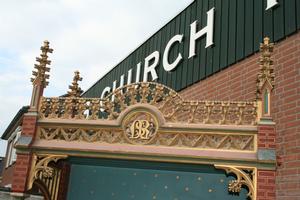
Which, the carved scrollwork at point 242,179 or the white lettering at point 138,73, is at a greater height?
the white lettering at point 138,73

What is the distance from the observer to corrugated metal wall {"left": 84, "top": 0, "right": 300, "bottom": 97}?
836 cm

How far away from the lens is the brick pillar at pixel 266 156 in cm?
621

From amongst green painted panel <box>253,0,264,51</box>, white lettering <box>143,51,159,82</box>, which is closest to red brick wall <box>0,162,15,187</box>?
white lettering <box>143,51,159,82</box>

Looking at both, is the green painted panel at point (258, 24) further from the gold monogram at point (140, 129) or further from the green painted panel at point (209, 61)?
the gold monogram at point (140, 129)

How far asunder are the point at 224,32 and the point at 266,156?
182 inches

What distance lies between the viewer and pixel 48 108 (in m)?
7.70

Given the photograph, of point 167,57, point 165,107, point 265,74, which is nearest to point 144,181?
point 165,107

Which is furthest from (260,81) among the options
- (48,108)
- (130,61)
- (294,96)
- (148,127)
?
(130,61)

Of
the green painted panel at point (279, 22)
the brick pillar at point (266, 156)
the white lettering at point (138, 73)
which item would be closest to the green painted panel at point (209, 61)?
the green painted panel at point (279, 22)

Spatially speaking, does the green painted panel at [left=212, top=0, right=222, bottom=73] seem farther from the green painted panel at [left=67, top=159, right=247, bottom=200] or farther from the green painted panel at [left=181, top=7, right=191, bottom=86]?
the green painted panel at [left=67, top=159, right=247, bottom=200]

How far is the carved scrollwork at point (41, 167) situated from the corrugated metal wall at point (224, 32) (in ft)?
15.8

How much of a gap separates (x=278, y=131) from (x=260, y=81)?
1.62m

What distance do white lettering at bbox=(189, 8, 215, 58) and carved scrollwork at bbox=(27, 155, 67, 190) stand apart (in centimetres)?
526

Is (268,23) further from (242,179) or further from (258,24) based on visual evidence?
(242,179)
